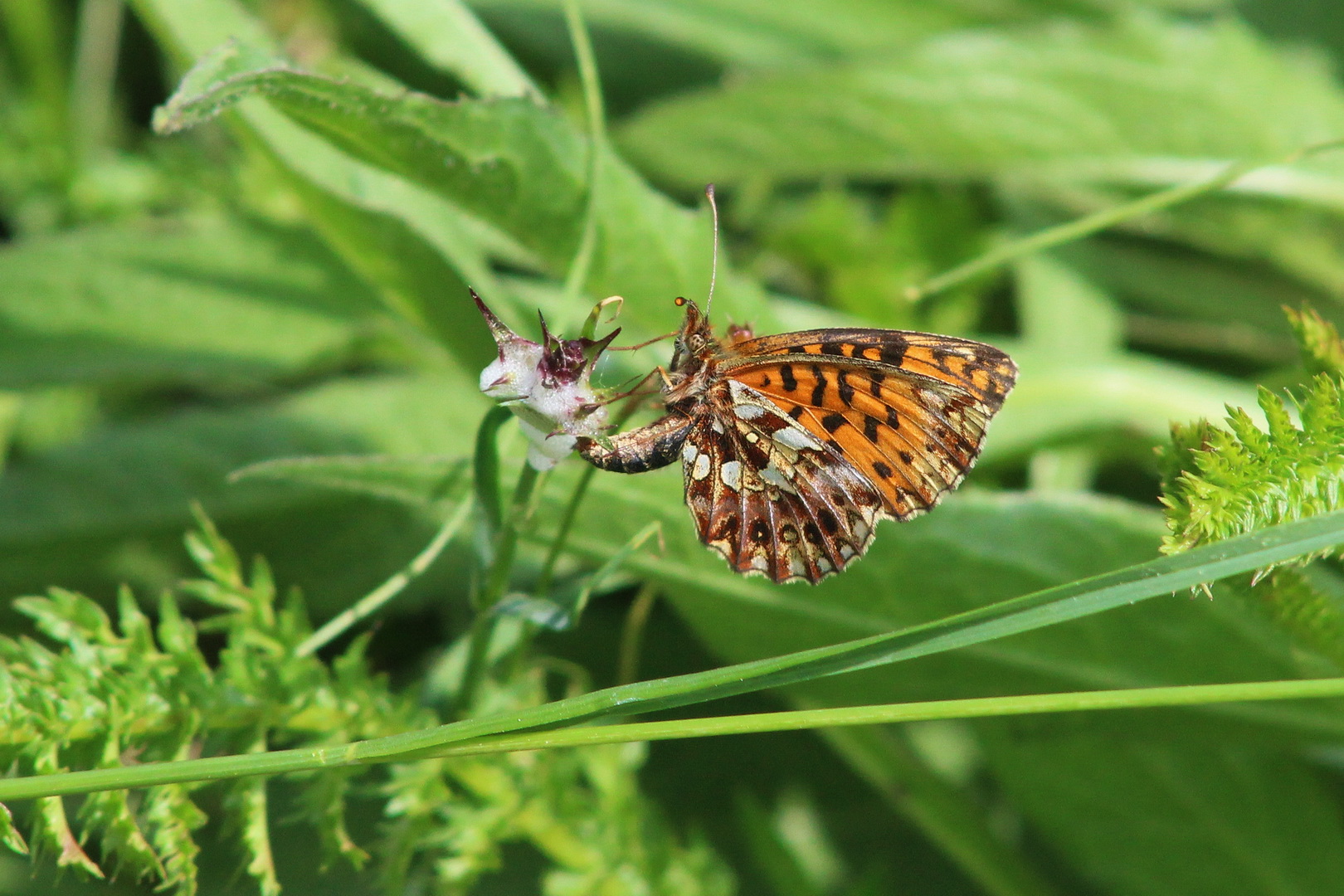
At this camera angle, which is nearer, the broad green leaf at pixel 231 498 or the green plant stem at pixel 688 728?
the green plant stem at pixel 688 728

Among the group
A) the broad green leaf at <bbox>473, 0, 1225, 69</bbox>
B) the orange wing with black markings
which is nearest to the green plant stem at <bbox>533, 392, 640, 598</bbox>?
the orange wing with black markings

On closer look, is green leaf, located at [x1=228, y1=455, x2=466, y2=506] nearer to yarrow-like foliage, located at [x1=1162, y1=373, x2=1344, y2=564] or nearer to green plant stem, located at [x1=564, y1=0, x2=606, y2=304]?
green plant stem, located at [x1=564, y1=0, x2=606, y2=304]

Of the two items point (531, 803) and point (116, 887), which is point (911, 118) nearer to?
point (531, 803)

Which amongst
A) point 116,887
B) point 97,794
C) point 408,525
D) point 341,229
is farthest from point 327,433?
point 97,794

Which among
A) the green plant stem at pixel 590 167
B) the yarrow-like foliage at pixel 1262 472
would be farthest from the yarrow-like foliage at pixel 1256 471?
the green plant stem at pixel 590 167

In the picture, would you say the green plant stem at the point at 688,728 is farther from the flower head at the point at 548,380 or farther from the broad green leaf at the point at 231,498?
the broad green leaf at the point at 231,498

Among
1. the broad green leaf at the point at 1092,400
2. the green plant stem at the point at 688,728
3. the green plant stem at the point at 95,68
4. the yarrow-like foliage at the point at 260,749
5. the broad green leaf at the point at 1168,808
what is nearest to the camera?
the green plant stem at the point at 688,728

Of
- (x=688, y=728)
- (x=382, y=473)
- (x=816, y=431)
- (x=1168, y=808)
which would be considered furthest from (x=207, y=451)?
(x=1168, y=808)
